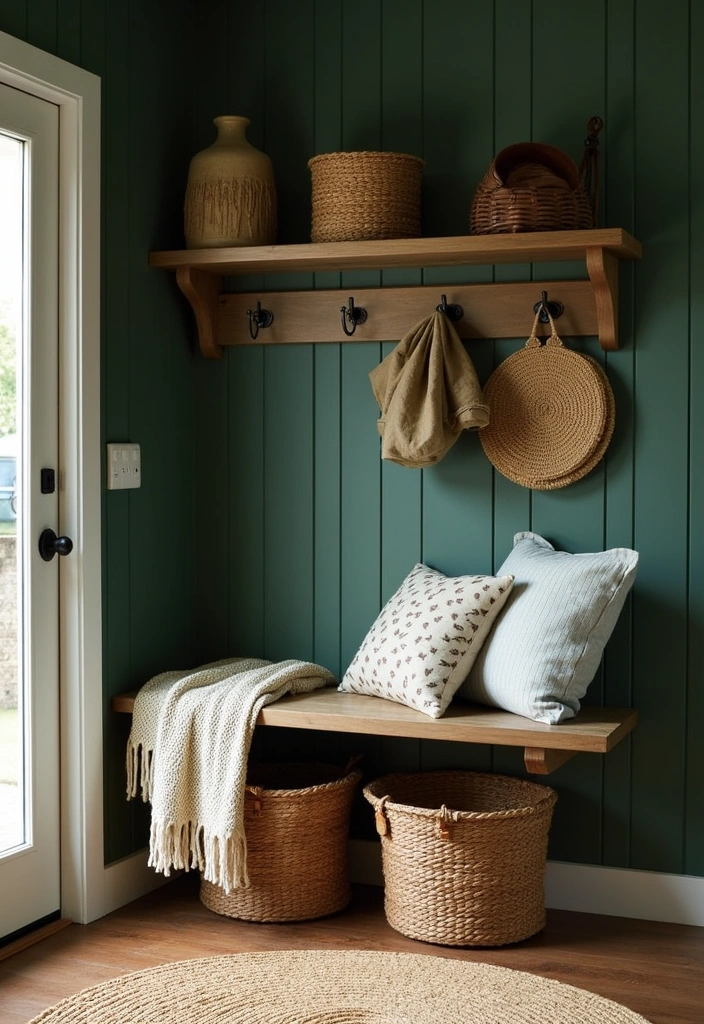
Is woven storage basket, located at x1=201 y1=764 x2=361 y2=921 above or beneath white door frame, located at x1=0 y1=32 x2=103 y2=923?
beneath

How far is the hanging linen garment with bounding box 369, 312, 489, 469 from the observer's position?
10.0 feet

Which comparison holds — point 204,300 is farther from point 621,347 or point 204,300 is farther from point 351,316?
point 621,347

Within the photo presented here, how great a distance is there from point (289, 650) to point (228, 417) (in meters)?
0.68

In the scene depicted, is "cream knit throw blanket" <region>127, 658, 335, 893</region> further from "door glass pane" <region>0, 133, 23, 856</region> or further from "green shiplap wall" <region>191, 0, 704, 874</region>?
"green shiplap wall" <region>191, 0, 704, 874</region>

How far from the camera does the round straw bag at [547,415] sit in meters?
3.08

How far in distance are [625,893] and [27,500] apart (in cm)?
177

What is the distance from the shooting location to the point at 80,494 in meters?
3.04

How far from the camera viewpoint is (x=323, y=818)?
3.10 metres

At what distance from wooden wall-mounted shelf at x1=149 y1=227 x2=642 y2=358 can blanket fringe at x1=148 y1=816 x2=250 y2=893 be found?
129 cm

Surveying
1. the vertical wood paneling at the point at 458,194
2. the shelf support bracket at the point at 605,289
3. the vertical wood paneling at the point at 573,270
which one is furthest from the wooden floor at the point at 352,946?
the shelf support bracket at the point at 605,289

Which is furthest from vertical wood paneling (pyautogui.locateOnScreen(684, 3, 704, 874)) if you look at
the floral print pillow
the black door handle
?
the black door handle

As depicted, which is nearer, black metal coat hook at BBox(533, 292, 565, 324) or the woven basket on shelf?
the woven basket on shelf

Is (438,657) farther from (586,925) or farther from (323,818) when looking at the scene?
(586,925)

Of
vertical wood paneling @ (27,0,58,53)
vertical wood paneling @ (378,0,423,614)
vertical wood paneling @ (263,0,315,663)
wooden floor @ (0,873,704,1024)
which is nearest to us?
wooden floor @ (0,873,704,1024)
